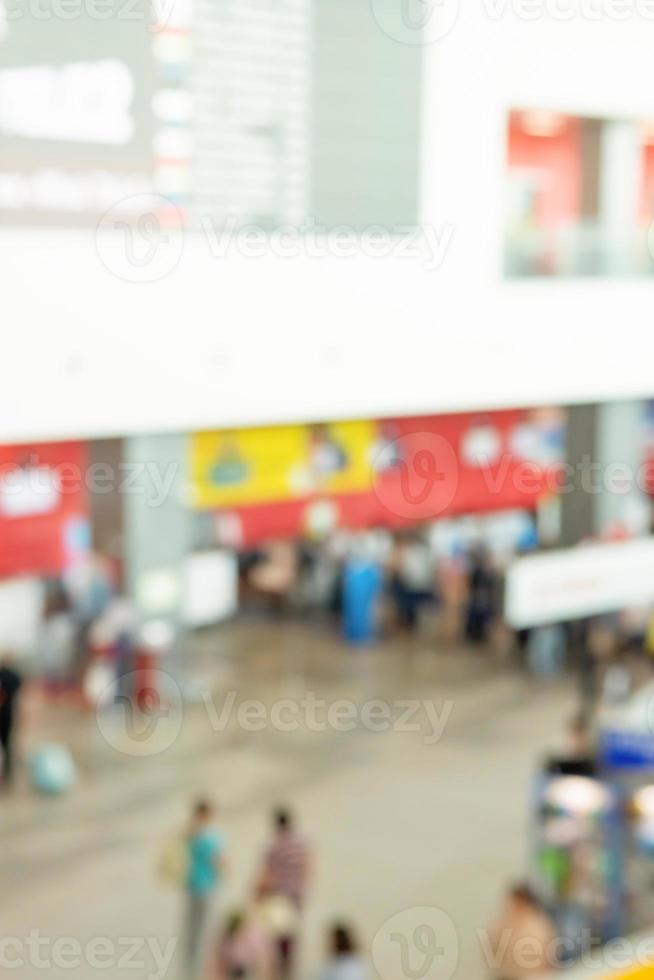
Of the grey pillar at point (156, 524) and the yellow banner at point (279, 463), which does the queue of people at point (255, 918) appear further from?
the yellow banner at point (279, 463)

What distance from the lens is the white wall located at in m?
4.87

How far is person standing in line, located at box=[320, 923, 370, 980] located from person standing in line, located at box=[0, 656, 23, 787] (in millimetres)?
1677

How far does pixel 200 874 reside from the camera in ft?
20.7

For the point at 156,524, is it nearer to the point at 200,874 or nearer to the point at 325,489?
the point at 325,489

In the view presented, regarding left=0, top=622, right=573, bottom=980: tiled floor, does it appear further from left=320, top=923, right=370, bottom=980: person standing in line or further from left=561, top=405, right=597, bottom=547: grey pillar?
left=561, top=405, right=597, bottom=547: grey pillar

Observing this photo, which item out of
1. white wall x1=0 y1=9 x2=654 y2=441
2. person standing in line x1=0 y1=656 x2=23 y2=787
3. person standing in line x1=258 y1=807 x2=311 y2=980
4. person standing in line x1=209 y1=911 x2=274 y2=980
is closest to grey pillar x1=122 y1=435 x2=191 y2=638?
person standing in line x1=0 y1=656 x2=23 y2=787

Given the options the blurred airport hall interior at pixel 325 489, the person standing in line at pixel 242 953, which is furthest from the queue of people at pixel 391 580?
the person standing in line at pixel 242 953

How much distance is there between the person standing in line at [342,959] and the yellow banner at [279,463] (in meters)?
2.06

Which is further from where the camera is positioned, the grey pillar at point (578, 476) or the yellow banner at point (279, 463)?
the grey pillar at point (578, 476)

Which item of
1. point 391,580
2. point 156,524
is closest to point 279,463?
point 156,524

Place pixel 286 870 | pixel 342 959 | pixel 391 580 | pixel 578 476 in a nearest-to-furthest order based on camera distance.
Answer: pixel 342 959 → pixel 286 870 → pixel 391 580 → pixel 578 476

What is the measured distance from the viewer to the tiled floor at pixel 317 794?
6223 millimetres

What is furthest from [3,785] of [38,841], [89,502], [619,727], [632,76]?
[632,76]

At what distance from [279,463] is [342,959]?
2315mm
